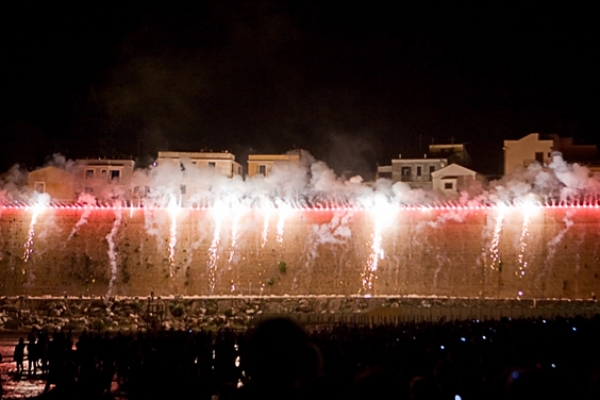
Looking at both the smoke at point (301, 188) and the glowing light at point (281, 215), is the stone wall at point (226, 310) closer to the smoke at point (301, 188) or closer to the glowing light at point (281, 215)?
the glowing light at point (281, 215)

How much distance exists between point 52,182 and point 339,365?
32.1 metres

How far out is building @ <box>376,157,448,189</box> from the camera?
4022 centimetres

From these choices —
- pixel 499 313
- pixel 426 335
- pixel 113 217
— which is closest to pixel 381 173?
pixel 113 217

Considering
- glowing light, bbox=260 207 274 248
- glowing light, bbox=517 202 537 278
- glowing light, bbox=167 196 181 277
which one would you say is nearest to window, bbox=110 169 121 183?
glowing light, bbox=167 196 181 277

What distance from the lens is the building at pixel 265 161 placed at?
1629 inches

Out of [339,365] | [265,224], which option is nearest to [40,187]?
[265,224]

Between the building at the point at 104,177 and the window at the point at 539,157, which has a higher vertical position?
the window at the point at 539,157

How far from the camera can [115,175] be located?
3991 cm

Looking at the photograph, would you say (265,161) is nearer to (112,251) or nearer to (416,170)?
(416,170)

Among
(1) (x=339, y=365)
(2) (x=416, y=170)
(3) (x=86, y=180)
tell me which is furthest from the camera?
(2) (x=416, y=170)

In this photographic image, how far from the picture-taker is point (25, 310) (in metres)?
28.6

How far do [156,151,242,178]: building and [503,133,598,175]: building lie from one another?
47.6 feet

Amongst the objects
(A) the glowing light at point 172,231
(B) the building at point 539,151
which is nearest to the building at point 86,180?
(A) the glowing light at point 172,231

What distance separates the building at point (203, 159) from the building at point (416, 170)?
8.81 metres
